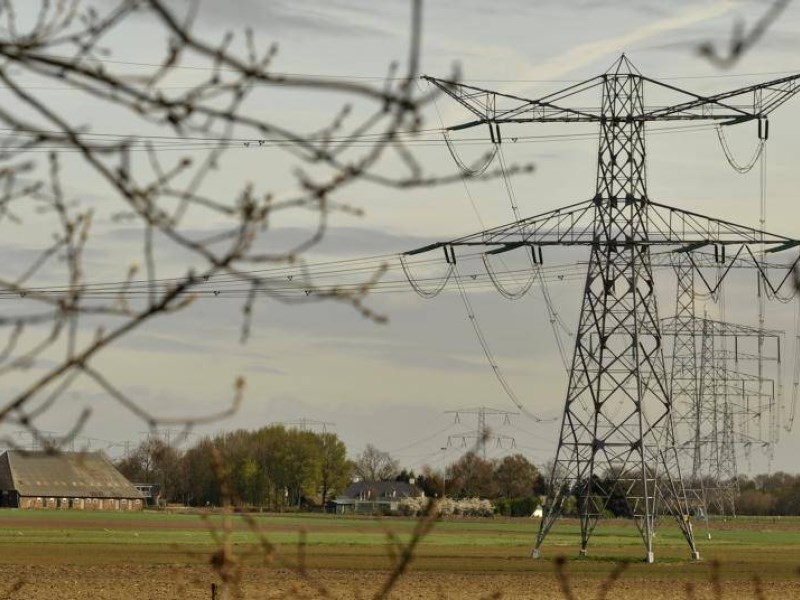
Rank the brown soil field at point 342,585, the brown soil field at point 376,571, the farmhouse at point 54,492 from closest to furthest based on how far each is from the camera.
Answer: the brown soil field at point 342,585 → the brown soil field at point 376,571 → the farmhouse at point 54,492

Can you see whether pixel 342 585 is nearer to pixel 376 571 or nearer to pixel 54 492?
pixel 376 571

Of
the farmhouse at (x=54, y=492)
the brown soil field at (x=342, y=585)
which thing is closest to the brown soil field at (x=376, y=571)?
the brown soil field at (x=342, y=585)

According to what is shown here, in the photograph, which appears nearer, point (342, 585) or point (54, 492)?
point (342, 585)

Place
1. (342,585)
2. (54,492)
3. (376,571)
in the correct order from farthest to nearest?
(54,492)
(376,571)
(342,585)

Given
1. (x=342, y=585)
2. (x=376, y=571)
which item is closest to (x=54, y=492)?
(x=376, y=571)

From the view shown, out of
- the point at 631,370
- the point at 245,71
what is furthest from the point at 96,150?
the point at 631,370

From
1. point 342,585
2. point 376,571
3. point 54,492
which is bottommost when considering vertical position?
point 342,585

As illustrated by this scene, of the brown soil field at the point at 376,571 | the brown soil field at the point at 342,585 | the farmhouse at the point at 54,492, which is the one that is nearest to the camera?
the brown soil field at the point at 342,585

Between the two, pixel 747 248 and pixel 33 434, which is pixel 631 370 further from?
pixel 33 434

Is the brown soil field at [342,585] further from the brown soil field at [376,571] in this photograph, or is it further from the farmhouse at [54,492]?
the farmhouse at [54,492]

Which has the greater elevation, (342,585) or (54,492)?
(54,492)

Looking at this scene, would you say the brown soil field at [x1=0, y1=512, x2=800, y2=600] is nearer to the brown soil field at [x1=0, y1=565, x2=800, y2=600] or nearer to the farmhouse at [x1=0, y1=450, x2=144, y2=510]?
the brown soil field at [x1=0, y1=565, x2=800, y2=600]

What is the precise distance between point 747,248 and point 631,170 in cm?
453

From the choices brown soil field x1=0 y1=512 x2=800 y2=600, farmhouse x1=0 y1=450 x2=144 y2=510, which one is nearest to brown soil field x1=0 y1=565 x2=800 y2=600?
brown soil field x1=0 y1=512 x2=800 y2=600
